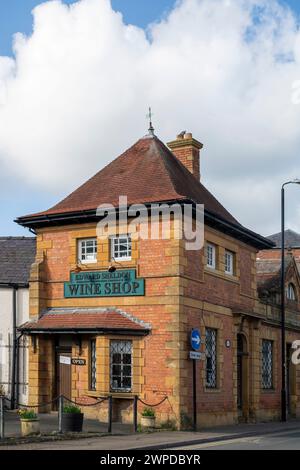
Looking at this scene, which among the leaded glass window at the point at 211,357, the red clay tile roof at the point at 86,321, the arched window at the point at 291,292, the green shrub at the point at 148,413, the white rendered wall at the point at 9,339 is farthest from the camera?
the arched window at the point at 291,292

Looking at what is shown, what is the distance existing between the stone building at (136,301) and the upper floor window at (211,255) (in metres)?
0.06

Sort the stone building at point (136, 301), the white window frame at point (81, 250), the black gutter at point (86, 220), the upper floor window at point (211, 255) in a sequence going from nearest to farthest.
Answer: the stone building at point (136, 301), the black gutter at point (86, 220), the white window frame at point (81, 250), the upper floor window at point (211, 255)

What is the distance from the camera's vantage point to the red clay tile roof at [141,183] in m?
25.1

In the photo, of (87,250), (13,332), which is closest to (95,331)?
(87,250)

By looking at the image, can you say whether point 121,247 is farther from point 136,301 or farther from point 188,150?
point 188,150

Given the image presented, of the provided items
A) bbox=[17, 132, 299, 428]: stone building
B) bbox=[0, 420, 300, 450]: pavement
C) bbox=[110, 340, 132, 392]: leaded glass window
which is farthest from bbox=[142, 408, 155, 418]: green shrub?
bbox=[110, 340, 132, 392]: leaded glass window

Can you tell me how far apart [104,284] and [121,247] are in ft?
4.18

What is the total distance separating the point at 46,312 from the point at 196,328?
4.98 metres

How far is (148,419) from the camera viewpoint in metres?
22.2

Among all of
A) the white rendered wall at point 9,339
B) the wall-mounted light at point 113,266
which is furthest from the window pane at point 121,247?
the white rendered wall at point 9,339

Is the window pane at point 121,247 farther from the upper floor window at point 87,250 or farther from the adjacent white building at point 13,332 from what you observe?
the adjacent white building at point 13,332

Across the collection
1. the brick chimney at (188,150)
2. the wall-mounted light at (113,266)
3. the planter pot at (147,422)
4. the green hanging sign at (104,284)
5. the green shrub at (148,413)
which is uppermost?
the brick chimney at (188,150)

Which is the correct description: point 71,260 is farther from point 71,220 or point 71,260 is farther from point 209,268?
point 209,268
